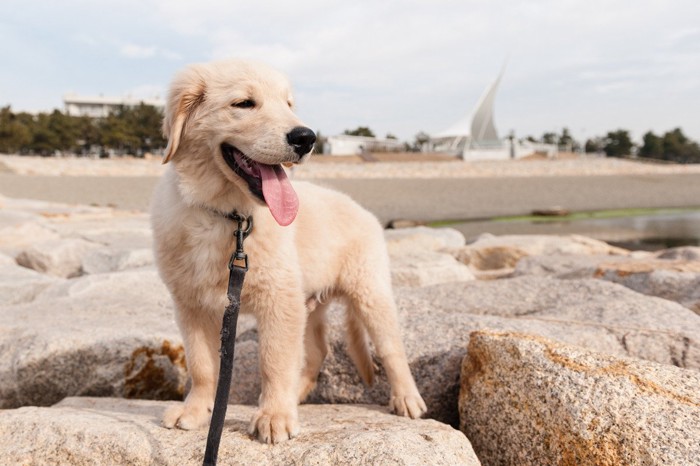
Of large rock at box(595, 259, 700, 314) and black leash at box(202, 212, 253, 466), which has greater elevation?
black leash at box(202, 212, 253, 466)

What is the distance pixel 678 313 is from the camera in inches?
156

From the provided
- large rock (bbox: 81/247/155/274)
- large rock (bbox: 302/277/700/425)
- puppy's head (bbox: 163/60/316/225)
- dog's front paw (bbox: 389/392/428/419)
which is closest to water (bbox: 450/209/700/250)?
large rock (bbox: 81/247/155/274)

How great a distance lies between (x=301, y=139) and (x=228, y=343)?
937 mm

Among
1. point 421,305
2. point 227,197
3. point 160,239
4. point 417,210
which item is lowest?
point 417,210

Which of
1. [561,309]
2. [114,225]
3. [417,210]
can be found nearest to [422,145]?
[417,210]

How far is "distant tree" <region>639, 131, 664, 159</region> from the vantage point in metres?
93.7

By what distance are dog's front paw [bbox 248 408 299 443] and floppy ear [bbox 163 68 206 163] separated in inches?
50.9

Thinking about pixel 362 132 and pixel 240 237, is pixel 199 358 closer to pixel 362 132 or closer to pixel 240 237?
pixel 240 237

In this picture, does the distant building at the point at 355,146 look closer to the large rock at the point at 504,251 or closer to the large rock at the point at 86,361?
the large rock at the point at 504,251

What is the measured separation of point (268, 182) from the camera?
2512 millimetres

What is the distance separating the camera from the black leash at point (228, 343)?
223 cm

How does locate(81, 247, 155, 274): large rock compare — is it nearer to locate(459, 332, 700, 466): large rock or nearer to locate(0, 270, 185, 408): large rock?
locate(0, 270, 185, 408): large rock

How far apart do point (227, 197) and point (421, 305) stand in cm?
205

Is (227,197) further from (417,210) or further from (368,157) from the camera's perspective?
(368,157)
